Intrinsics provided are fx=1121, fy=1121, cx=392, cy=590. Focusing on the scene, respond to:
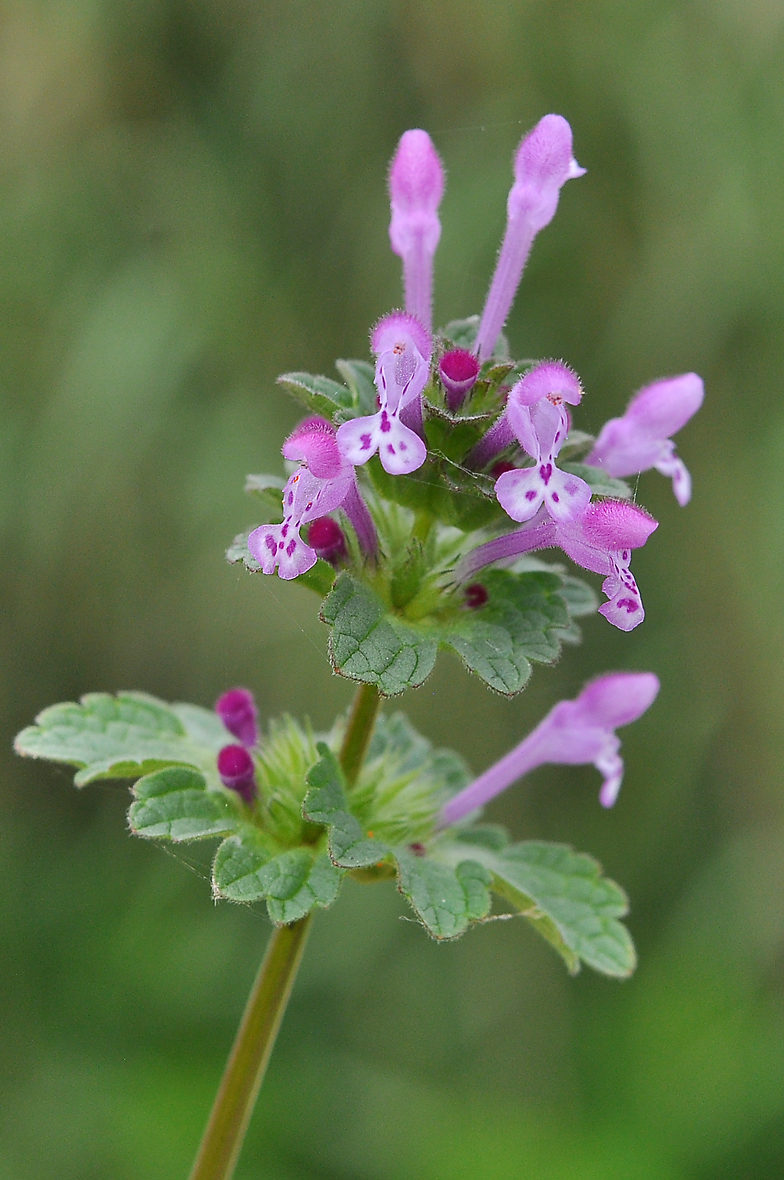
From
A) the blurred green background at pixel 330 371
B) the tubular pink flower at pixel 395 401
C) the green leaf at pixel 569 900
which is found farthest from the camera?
the blurred green background at pixel 330 371

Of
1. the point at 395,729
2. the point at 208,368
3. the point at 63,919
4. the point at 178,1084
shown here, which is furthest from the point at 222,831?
the point at 208,368

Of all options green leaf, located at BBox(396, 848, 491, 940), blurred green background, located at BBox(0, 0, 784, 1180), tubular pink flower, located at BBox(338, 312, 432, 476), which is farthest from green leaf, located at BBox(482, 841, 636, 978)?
blurred green background, located at BBox(0, 0, 784, 1180)

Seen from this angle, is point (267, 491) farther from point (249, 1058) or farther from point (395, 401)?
point (249, 1058)

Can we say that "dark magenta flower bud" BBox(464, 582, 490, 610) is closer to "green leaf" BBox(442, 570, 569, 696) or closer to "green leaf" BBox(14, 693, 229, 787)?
"green leaf" BBox(442, 570, 569, 696)

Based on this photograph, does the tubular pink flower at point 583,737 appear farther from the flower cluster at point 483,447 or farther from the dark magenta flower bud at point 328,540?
the dark magenta flower bud at point 328,540

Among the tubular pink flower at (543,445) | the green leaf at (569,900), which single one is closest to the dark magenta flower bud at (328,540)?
the tubular pink flower at (543,445)

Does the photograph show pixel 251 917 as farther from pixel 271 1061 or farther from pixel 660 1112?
pixel 660 1112
